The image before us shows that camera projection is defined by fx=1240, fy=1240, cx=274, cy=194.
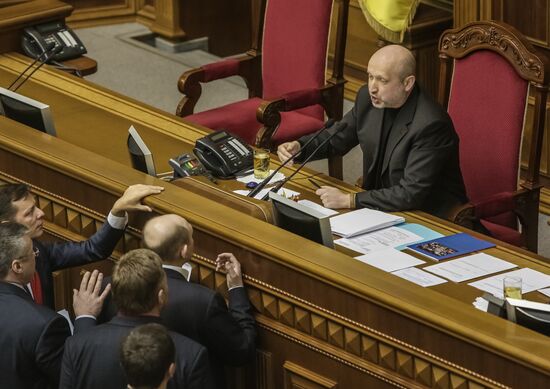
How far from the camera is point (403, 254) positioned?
151 inches

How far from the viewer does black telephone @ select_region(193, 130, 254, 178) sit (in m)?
4.40

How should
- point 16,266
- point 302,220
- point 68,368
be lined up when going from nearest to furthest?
point 68,368 → point 16,266 → point 302,220

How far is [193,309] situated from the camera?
341 centimetres

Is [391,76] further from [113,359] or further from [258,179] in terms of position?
[113,359]

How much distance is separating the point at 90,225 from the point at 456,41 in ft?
5.53

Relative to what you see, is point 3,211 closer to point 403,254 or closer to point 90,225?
point 90,225

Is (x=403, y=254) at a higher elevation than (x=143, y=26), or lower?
higher

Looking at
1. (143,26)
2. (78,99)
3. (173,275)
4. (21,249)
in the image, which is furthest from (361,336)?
(143,26)

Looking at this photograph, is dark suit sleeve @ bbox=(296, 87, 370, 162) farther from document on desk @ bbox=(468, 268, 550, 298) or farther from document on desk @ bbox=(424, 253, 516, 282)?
document on desk @ bbox=(468, 268, 550, 298)

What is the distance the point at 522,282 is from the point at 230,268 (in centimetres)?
87

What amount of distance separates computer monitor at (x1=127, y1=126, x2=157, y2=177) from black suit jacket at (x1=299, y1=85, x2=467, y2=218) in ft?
2.37

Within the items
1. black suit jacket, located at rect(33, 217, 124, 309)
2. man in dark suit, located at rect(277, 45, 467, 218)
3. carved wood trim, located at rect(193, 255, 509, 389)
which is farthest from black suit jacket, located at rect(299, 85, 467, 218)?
black suit jacket, located at rect(33, 217, 124, 309)

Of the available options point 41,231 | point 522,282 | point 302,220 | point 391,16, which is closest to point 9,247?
point 41,231

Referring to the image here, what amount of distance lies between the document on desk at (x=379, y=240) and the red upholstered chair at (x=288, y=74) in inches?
60.1
